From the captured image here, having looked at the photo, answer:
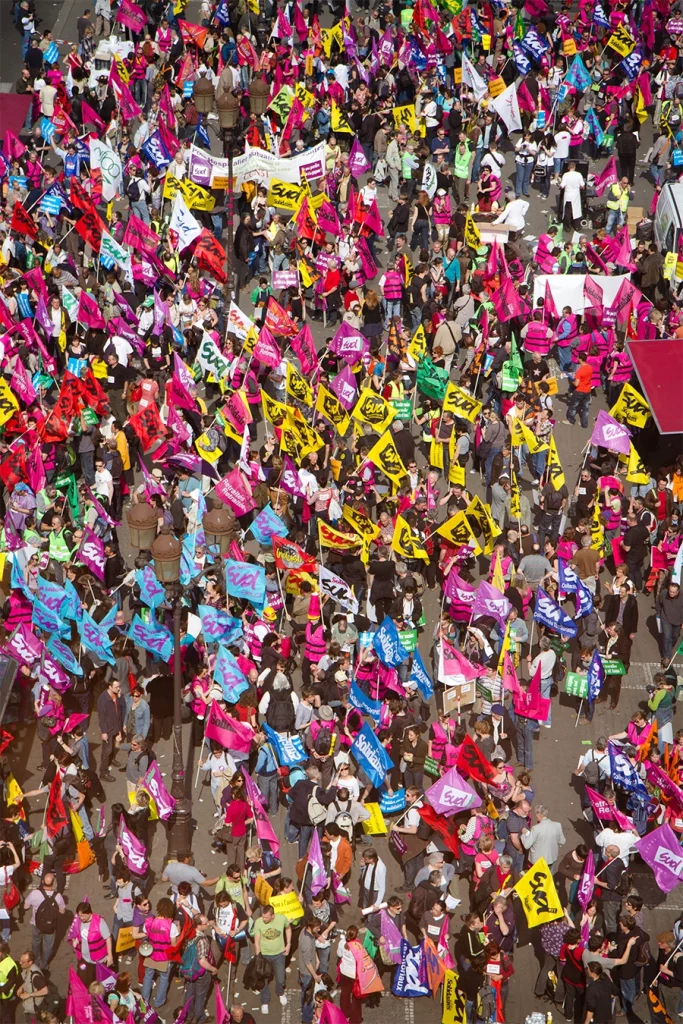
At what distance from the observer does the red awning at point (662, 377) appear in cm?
2814

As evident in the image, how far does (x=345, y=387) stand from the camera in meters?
27.6

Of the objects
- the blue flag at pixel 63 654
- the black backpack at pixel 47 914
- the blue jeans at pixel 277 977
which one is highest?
the blue flag at pixel 63 654

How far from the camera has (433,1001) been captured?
19094 mm

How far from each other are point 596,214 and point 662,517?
12.7m

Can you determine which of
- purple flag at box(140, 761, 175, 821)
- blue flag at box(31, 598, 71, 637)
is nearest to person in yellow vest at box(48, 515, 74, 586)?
blue flag at box(31, 598, 71, 637)

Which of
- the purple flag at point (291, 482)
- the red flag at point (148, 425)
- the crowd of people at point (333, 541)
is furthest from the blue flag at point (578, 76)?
the purple flag at point (291, 482)

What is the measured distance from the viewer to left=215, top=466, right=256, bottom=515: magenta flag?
958 inches

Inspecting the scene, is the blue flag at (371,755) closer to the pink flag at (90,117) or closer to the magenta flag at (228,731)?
the magenta flag at (228,731)

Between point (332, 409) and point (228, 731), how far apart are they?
7.53 metres

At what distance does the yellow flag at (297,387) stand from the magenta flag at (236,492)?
111 inches

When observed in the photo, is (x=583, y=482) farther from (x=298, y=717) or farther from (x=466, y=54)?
(x=466, y=54)

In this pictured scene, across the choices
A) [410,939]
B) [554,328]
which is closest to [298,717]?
[410,939]

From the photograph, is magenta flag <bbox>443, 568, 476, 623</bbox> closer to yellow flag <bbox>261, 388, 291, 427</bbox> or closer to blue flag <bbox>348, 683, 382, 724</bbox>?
blue flag <bbox>348, 683, 382, 724</bbox>

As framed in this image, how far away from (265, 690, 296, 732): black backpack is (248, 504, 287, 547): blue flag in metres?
3.24
